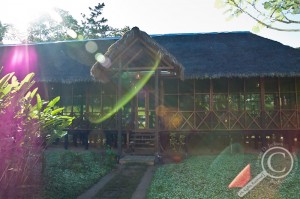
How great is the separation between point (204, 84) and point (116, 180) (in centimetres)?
758

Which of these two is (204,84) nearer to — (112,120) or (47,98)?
(112,120)

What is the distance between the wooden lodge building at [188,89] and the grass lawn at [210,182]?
2111 millimetres

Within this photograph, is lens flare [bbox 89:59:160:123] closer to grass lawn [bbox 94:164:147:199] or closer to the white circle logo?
grass lawn [bbox 94:164:147:199]

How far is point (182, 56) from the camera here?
14.8 metres

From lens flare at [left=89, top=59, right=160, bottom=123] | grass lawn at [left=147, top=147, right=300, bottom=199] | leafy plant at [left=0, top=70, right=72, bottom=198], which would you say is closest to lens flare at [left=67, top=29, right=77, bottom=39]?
lens flare at [left=89, top=59, right=160, bottom=123]

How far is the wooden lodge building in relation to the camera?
40.4 feet

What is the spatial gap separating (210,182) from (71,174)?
3599 mm

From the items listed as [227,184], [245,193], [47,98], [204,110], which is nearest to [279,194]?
[245,193]

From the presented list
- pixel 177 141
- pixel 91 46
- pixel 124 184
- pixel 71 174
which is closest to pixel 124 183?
pixel 124 184

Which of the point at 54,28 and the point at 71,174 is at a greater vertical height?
the point at 54,28

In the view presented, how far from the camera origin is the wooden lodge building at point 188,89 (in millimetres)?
12328

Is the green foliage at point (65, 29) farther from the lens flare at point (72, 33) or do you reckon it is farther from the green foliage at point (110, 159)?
the green foliage at point (110, 159)

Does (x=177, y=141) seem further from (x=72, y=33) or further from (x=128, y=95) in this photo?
(x=72, y=33)

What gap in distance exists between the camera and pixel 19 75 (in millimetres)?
15320
